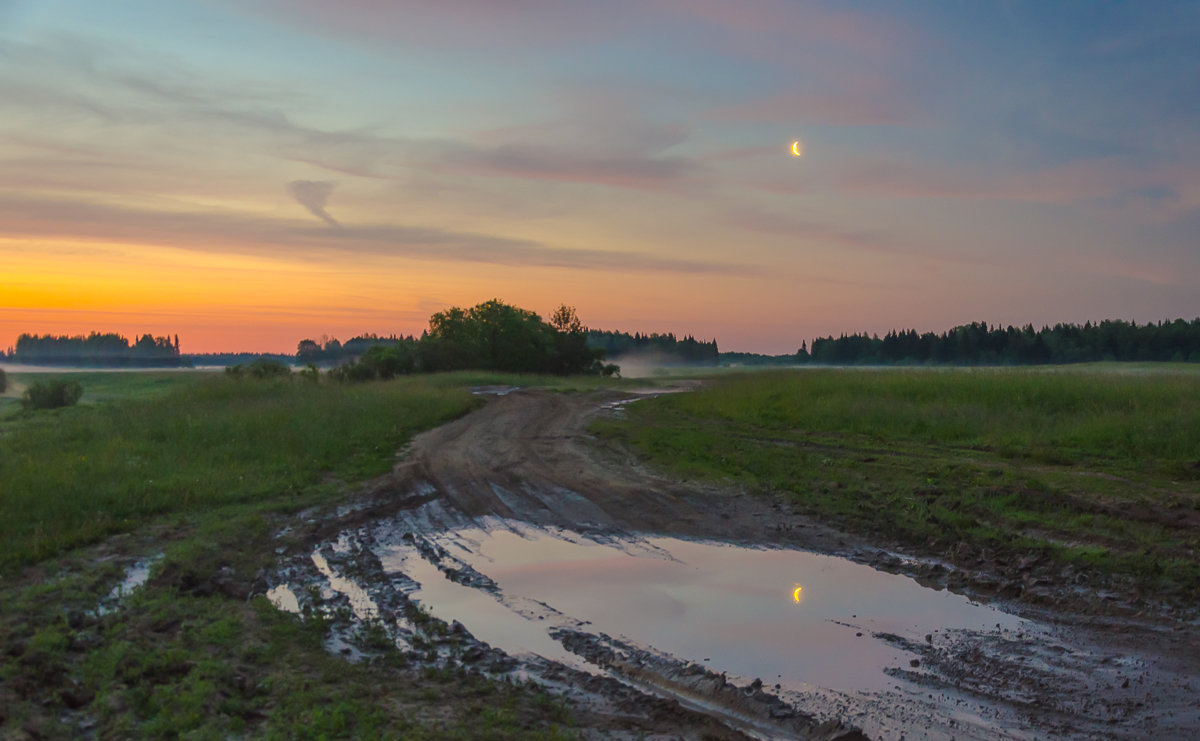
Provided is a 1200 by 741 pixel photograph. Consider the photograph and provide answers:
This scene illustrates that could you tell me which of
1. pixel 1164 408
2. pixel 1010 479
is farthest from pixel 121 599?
pixel 1164 408

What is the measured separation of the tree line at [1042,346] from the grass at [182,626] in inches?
2902

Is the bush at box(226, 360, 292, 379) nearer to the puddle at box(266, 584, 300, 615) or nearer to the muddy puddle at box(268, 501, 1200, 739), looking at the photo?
the muddy puddle at box(268, 501, 1200, 739)

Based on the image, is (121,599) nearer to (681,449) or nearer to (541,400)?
(681,449)

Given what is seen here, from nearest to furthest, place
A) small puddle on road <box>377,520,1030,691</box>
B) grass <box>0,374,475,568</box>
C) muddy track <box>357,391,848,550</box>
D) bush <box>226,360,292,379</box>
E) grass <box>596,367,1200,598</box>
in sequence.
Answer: small puddle on road <box>377,520,1030,691</box> < grass <box>596,367,1200,598</box> < grass <box>0,374,475,568</box> < muddy track <box>357,391,848,550</box> < bush <box>226,360,292,379</box>

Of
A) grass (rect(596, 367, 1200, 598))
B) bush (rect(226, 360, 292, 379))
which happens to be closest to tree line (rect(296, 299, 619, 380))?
bush (rect(226, 360, 292, 379))

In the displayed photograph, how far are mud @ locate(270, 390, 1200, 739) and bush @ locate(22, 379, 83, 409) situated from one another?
98.2 feet

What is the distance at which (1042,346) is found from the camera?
8931 centimetres

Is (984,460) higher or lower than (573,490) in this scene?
higher

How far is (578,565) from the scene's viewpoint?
27.9ft

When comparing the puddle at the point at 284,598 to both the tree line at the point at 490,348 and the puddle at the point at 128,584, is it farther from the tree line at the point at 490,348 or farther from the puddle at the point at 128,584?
the tree line at the point at 490,348

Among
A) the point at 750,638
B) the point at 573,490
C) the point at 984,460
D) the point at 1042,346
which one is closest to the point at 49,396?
the point at 573,490

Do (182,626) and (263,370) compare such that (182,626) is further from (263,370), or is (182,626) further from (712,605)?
(263,370)

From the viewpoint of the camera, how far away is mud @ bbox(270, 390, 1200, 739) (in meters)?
4.68

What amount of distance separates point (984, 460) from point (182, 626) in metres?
12.8
